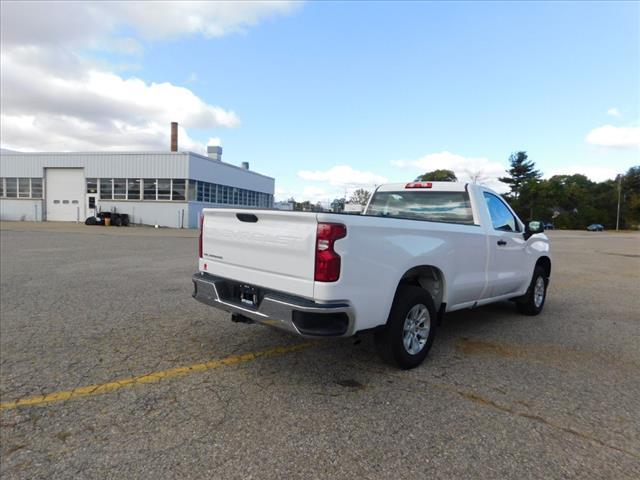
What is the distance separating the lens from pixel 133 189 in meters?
33.5

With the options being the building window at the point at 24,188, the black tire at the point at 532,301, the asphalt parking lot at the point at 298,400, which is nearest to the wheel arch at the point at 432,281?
the asphalt parking lot at the point at 298,400

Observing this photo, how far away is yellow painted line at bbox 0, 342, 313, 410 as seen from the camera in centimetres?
340

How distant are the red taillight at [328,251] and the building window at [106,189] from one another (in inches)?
1383

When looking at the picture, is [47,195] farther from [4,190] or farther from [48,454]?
[48,454]

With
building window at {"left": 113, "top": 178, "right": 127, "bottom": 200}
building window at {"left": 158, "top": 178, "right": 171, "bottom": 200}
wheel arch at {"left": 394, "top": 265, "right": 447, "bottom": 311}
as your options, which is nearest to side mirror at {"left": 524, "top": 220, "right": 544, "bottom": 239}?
wheel arch at {"left": 394, "top": 265, "right": 447, "bottom": 311}

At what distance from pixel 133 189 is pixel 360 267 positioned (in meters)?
33.8

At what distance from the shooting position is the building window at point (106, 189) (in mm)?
34156

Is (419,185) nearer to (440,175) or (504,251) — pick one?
(504,251)

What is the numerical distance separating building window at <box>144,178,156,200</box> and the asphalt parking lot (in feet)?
92.8

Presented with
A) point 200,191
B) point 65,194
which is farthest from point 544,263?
point 65,194

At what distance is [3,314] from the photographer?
231 inches

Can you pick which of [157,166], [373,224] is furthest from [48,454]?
[157,166]

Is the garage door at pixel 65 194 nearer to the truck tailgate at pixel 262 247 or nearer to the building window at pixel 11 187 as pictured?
the building window at pixel 11 187

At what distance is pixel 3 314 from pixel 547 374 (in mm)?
6744
